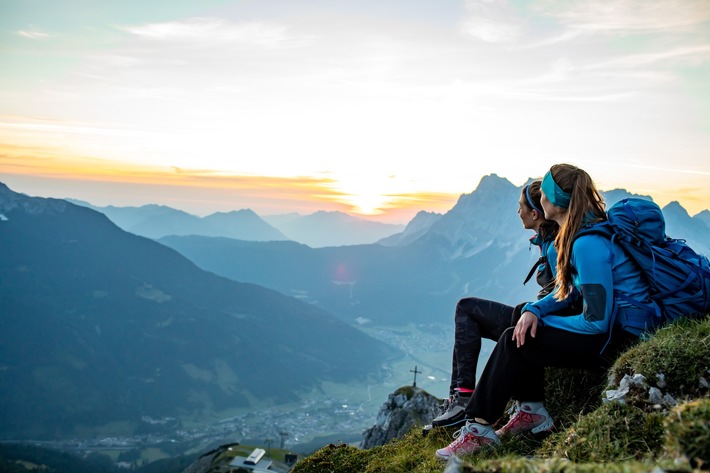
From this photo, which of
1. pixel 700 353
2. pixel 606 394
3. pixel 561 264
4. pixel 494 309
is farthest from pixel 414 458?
pixel 700 353

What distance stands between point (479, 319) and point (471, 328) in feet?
0.72

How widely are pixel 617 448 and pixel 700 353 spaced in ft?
5.80

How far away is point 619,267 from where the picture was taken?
741cm

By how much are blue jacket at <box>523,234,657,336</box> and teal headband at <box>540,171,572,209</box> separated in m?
0.85

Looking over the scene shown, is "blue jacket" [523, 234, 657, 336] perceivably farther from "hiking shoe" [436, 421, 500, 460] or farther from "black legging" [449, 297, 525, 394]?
"hiking shoe" [436, 421, 500, 460]

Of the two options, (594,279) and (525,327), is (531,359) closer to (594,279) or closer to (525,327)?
(525,327)

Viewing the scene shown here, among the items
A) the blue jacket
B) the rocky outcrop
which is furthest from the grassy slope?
the rocky outcrop

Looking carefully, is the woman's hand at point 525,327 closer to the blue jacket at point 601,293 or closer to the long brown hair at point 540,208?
the blue jacket at point 601,293

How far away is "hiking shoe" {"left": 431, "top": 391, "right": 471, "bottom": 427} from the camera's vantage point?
960 cm

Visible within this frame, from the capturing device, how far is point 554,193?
805 cm

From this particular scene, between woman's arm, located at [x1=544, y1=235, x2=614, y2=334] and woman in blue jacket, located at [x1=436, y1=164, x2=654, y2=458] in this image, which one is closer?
woman's arm, located at [x1=544, y1=235, x2=614, y2=334]

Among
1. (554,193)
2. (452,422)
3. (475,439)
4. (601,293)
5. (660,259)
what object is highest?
(554,193)

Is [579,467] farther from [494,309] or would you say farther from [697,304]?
[494,309]

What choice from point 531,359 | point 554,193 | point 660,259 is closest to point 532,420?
point 531,359
